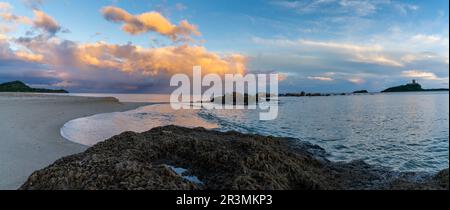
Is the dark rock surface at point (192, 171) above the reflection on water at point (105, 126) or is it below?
above

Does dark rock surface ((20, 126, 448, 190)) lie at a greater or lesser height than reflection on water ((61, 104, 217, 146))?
greater

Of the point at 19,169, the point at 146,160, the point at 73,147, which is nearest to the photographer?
the point at 146,160

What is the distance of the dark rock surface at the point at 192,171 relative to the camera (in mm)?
4070

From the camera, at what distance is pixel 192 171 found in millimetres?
5082

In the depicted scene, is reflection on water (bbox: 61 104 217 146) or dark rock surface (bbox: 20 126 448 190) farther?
reflection on water (bbox: 61 104 217 146)

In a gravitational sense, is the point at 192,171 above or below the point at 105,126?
above

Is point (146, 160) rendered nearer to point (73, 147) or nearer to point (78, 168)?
point (78, 168)

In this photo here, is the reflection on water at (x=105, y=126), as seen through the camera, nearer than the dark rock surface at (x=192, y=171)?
No

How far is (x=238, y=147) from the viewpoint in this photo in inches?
245

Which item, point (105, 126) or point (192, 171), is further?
point (105, 126)

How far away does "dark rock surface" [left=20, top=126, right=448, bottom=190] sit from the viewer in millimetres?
4070
